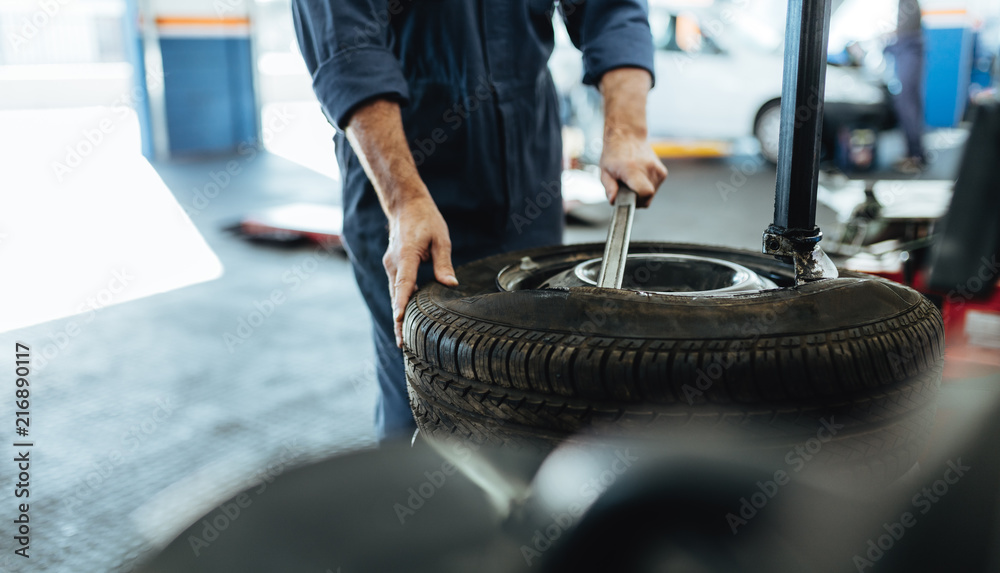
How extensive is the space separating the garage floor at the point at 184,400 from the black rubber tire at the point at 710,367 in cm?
20

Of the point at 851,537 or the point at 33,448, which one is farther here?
the point at 33,448

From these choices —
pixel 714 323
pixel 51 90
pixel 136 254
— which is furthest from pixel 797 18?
pixel 51 90

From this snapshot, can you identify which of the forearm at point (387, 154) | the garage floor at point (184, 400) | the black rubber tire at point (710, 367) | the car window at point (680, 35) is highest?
the car window at point (680, 35)

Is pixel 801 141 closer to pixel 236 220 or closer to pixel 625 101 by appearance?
pixel 625 101

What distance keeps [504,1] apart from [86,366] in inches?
76.7

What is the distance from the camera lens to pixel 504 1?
4.04 ft

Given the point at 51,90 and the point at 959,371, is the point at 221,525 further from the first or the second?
the point at 51,90

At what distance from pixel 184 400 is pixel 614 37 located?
1630mm

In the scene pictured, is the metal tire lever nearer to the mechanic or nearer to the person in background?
the mechanic

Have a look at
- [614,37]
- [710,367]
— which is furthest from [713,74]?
[710,367]

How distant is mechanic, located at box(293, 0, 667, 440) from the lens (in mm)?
1056

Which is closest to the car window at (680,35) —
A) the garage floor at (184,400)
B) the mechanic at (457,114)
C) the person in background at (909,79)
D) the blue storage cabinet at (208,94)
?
the person in background at (909,79)

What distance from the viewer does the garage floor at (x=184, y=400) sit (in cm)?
152

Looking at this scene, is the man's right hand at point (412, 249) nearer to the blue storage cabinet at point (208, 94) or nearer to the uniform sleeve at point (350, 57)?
the uniform sleeve at point (350, 57)
